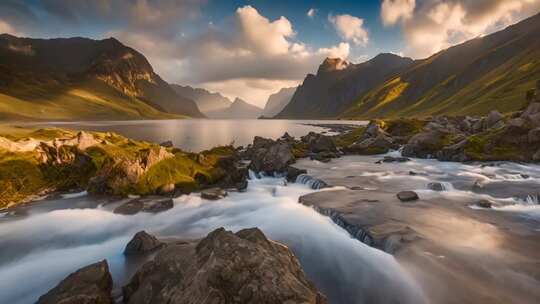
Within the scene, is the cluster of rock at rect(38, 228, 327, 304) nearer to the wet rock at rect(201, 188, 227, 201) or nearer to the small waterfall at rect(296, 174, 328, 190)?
the wet rock at rect(201, 188, 227, 201)

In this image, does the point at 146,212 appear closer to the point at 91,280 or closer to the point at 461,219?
the point at 91,280

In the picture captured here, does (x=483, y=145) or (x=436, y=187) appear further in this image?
(x=483, y=145)

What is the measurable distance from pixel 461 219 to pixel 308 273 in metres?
12.4

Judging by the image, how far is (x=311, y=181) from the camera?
32250 mm

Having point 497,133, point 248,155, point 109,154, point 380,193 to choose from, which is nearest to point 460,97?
point 497,133

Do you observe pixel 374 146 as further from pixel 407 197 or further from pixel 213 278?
pixel 213 278

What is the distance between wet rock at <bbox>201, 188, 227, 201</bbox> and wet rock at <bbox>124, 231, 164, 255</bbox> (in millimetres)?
9803

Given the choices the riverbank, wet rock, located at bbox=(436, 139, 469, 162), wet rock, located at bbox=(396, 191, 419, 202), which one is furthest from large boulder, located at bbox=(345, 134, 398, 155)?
wet rock, located at bbox=(396, 191, 419, 202)

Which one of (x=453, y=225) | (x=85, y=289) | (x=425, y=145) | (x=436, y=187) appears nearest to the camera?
(x=85, y=289)

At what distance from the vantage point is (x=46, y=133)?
124ft

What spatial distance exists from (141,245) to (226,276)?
370 inches

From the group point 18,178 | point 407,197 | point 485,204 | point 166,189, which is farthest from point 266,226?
point 18,178

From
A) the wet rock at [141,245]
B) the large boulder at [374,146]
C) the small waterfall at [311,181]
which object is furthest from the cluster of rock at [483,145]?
the wet rock at [141,245]

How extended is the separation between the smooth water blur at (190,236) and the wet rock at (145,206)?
630 millimetres
